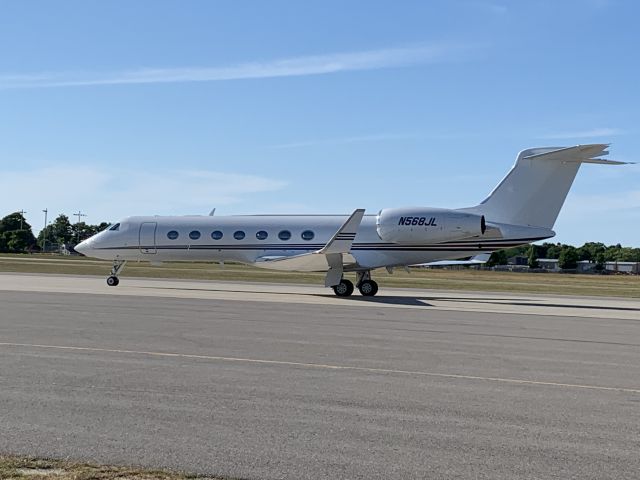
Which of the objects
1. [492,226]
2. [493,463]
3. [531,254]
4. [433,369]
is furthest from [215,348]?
[531,254]

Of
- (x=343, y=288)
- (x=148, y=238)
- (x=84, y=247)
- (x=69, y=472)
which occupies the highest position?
(x=148, y=238)

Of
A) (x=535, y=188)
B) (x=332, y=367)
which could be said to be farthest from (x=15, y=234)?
(x=332, y=367)

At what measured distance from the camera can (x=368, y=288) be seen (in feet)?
90.9

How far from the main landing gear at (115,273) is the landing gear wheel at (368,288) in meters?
10.6

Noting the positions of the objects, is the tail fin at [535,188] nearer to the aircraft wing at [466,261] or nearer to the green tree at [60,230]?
the aircraft wing at [466,261]

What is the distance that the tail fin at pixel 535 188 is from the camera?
24.7 metres

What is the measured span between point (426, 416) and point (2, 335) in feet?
27.8

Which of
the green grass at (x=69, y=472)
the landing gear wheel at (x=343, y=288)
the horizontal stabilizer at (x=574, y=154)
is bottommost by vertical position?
the green grass at (x=69, y=472)

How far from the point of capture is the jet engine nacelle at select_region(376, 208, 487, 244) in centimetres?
2547

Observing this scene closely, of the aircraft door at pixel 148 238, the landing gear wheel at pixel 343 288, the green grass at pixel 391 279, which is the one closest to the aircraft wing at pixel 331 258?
the landing gear wheel at pixel 343 288

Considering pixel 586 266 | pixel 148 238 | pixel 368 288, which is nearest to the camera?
pixel 368 288

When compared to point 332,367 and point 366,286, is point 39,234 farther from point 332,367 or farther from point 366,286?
point 332,367

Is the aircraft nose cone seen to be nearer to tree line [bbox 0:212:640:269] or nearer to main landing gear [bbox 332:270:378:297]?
main landing gear [bbox 332:270:378:297]

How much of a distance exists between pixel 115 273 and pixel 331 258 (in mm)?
10750
